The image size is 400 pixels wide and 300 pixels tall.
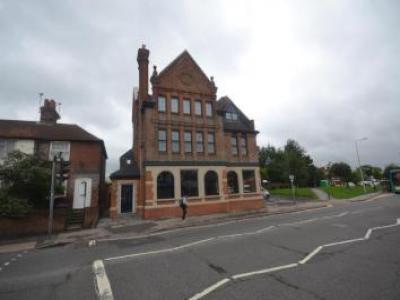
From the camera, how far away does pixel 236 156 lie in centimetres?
2483

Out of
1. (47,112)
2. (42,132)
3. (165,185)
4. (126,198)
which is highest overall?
(47,112)

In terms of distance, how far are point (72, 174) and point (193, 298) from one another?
2008 centimetres

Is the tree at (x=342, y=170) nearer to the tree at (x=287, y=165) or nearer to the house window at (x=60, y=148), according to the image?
the tree at (x=287, y=165)

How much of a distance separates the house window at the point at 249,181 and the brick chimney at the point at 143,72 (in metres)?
12.9

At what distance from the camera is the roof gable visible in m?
22.3

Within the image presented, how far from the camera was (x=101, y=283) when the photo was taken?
20.1 ft

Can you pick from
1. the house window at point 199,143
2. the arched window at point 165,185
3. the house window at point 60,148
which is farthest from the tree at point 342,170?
the house window at point 60,148

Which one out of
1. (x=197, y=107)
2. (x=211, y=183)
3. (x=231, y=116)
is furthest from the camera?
(x=231, y=116)

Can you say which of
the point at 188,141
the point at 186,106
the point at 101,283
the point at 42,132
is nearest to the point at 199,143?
the point at 188,141

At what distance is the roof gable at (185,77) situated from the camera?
73.0 ft

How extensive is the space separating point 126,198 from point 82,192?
400cm

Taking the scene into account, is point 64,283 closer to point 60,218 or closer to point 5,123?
point 60,218

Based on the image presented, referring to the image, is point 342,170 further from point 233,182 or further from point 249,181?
point 233,182

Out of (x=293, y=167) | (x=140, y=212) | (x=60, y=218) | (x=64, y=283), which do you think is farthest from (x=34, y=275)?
(x=293, y=167)
